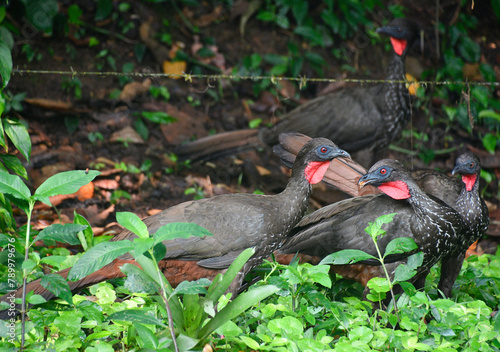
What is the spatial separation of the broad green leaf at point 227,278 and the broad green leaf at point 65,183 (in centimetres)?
72

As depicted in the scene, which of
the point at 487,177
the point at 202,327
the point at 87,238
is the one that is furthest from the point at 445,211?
the point at 487,177

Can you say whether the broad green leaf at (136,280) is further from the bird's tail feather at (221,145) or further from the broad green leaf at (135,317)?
the bird's tail feather at (221,145)

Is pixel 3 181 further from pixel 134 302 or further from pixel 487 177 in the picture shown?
pixel 487 177

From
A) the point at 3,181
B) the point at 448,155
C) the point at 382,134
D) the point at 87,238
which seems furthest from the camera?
the point at 448,155

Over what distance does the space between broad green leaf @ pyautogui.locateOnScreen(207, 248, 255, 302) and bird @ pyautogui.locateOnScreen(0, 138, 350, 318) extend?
1.88 feet

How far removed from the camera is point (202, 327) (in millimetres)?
2557

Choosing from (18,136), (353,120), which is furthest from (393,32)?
(18,136)

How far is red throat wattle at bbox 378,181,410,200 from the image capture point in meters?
3.52

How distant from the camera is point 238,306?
2471 millimetres

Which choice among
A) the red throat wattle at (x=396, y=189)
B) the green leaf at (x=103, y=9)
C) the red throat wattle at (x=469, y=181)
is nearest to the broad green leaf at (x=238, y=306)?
the red throat wattle at (x=396, y=189)

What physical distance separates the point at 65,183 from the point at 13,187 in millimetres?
215

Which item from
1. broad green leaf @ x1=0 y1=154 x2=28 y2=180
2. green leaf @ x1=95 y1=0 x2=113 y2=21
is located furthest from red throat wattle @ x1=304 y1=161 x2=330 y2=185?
green leaf @ x1=95 y1=0 x2=113 y2=21

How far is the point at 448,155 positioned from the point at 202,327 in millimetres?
4785

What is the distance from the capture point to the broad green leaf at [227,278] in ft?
8.36
